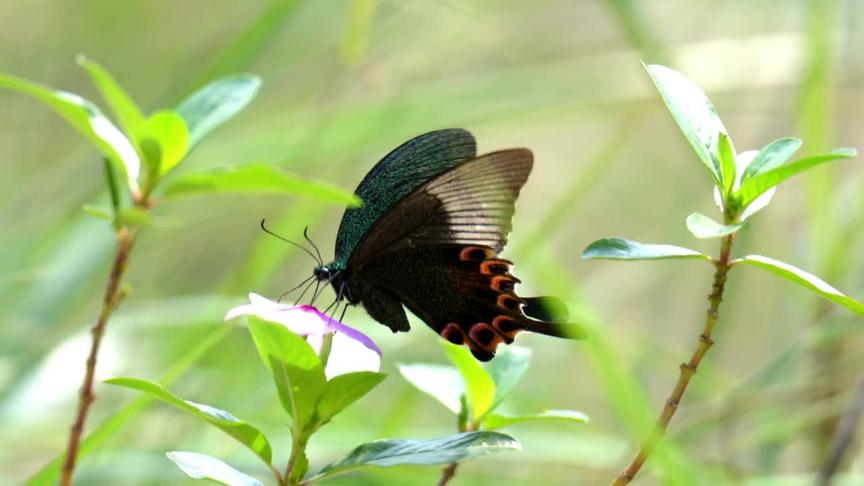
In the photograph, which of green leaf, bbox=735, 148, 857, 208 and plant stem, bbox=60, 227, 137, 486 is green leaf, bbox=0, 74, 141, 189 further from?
green leaf, bbox=735, 148, 857, 208

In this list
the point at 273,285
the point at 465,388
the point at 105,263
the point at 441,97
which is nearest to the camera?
the point at 465,388

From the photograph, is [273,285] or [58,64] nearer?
[273,285]

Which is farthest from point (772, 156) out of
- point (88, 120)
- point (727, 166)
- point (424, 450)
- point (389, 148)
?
point (389, 148)

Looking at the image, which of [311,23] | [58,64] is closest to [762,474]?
[311,23]

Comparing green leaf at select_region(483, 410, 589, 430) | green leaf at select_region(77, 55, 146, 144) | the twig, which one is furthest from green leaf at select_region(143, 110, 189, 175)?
the twig

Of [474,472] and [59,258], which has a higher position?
[59,258]

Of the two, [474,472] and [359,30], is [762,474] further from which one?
[359,30]
